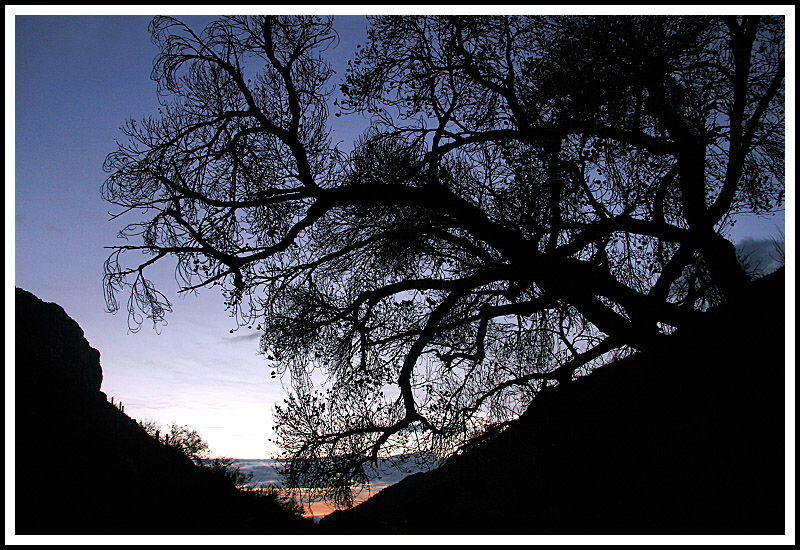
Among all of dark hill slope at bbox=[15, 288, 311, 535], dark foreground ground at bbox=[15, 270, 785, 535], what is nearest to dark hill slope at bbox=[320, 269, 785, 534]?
dark foreground ground at bbox=[15, 270, 785, 535]

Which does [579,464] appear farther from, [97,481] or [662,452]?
[97,481]

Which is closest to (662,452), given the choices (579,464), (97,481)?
(579,464)

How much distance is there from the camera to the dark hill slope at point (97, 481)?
815cm

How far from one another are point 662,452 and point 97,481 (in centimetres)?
1225

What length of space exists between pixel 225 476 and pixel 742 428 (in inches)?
669

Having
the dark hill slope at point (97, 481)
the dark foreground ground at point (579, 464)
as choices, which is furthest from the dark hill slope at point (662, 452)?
the dark hill slope at point (97, 481)

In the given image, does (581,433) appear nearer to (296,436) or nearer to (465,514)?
(465,514)

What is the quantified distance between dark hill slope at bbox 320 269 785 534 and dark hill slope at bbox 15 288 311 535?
3.61 meters

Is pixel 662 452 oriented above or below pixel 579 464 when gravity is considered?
above

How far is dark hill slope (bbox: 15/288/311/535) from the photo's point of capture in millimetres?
8148

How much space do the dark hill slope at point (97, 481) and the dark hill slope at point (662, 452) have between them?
11.8 feet

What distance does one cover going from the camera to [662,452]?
32.0ft

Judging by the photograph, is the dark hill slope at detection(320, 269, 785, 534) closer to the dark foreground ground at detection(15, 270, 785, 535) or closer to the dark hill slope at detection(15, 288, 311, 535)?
the dark foreground ground at detection(15, 270, 785, 535)

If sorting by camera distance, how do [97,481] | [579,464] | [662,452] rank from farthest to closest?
[579,464]
[97,481]
[662,452]
